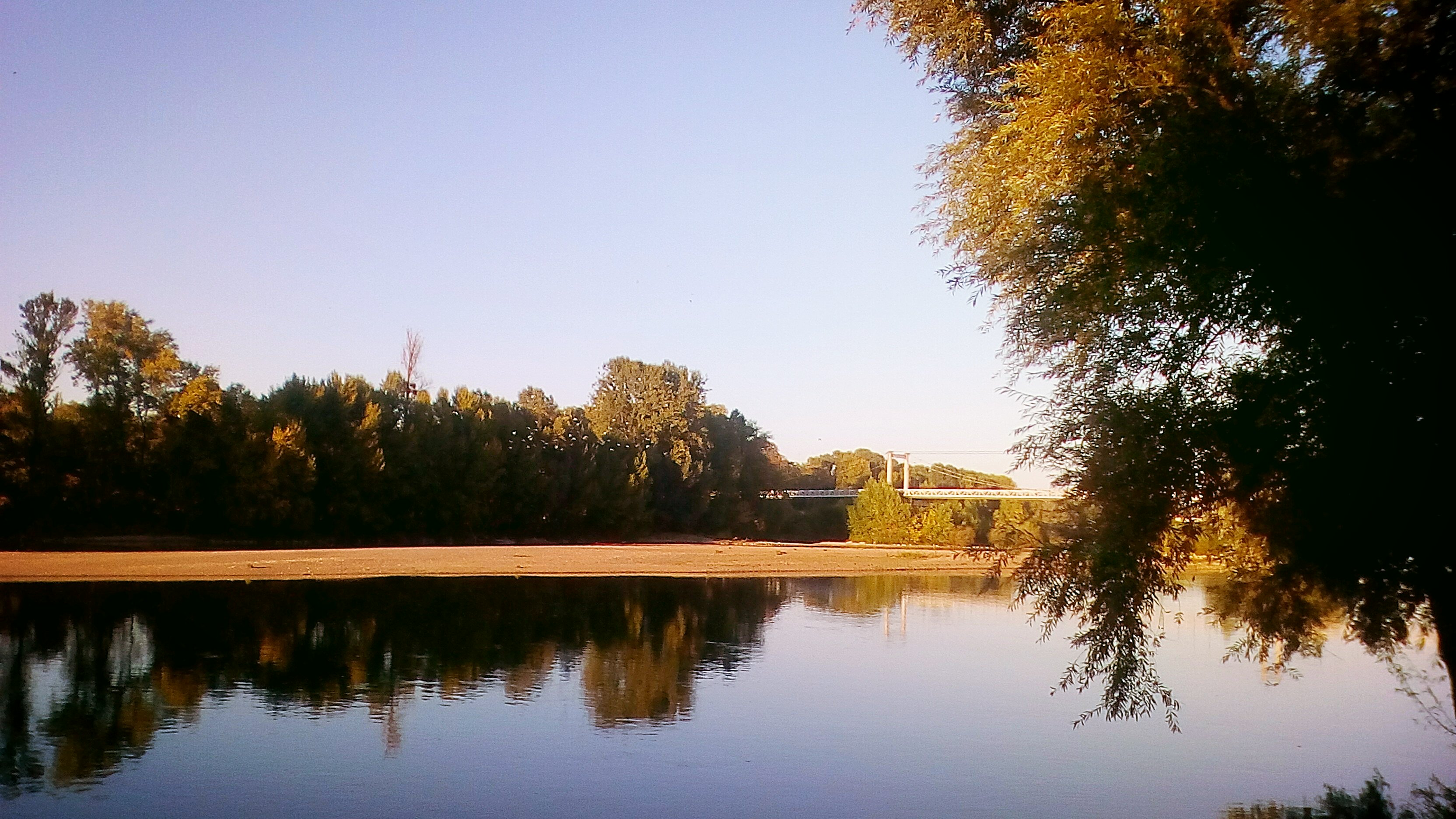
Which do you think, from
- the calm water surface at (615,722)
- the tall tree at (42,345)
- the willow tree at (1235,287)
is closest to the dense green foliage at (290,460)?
the tall tree at (42,345)

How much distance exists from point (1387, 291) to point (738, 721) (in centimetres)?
1150

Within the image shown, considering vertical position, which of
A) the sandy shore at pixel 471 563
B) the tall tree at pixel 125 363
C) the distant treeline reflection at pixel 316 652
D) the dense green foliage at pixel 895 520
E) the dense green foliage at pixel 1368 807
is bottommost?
the dense green foliage at pixel 1368 807

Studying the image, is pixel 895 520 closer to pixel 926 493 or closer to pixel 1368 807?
pixel 926 493

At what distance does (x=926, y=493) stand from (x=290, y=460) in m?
55.6

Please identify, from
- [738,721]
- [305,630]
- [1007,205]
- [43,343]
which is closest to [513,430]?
[43,343]

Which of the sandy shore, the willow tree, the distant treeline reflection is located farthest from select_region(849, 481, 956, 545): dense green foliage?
the willow tree

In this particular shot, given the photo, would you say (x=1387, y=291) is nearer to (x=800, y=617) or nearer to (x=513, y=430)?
(x=800, y=617)

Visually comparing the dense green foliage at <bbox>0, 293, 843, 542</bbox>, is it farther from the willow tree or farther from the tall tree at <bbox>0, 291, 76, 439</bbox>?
the willow tree

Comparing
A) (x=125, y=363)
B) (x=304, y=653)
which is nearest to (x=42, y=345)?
(x=125, y=363)

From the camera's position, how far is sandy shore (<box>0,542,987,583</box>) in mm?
43375

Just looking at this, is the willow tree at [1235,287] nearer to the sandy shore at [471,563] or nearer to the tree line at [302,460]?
the sandy shore at [471,563]

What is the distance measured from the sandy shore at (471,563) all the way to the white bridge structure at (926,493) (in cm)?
1066

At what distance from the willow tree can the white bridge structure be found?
63737 millimetres

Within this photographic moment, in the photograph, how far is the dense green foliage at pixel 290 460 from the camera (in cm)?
6125
